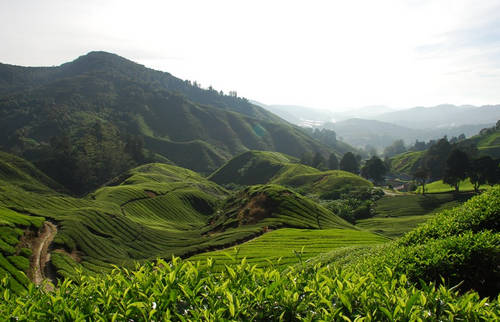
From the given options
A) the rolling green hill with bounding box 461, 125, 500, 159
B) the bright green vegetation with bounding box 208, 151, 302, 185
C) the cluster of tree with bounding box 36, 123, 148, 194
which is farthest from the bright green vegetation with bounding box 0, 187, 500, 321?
the rolling green hill with bounding box 461, 125, 500, 159

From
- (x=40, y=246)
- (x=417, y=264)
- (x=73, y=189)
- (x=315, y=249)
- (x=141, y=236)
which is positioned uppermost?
(x=417, y=264)

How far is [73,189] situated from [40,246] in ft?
356

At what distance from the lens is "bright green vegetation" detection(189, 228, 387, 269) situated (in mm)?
29359

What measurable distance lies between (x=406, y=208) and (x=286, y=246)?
63.0m

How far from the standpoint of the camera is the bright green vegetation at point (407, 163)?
546 feet

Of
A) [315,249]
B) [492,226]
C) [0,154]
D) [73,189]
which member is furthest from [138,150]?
[492,226]

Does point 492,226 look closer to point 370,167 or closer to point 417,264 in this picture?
point 417,264

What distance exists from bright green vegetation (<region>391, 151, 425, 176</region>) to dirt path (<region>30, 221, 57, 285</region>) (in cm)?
16677

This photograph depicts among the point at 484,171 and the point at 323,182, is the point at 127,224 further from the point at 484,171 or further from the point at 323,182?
the point at 484,171

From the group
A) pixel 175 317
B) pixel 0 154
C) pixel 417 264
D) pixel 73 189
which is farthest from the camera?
pixel 73 189

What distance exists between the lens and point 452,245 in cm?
932

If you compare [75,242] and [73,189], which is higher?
[75,242]

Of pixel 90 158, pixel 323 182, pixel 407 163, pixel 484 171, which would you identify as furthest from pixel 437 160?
pixel 90 158

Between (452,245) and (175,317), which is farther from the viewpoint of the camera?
(452,245)
